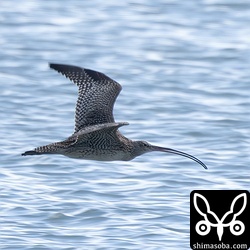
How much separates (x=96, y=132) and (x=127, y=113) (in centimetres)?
538

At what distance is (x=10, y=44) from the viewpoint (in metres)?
22.7

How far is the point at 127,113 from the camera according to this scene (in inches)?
711

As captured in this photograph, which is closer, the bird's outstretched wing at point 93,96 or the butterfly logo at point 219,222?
the butterfly logo at point 219,222

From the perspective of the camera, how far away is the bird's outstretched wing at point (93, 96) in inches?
529

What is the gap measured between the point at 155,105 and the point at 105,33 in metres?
5.41

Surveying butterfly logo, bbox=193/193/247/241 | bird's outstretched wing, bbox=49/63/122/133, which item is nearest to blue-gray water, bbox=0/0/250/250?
butterfly logo, bbox=193/193/247/241

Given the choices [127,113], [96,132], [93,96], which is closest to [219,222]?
[96,132]

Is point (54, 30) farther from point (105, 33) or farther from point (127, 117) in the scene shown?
point (127, 117)

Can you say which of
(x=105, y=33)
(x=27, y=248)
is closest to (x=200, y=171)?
A: (x=27, y=248)

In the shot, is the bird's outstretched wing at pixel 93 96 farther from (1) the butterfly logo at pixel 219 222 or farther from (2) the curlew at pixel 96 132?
(1) the butterfly logo at pixel 219 222

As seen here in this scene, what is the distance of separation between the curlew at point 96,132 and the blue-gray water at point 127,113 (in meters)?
0.61

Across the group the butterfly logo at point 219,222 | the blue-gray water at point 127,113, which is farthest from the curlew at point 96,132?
the butterfly logo at point 219,222

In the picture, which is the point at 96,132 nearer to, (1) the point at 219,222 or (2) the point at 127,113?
(1) the point at 219,222

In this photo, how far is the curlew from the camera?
12.7 meters
